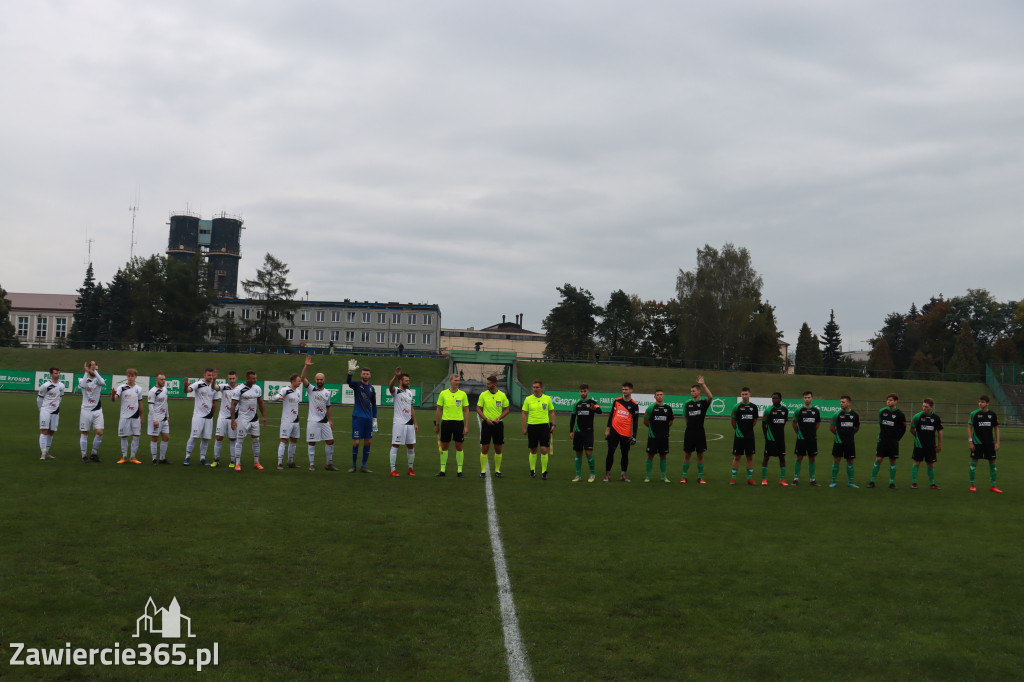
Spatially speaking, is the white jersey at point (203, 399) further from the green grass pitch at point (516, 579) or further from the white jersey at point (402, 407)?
the white jersey at point (402, 407)

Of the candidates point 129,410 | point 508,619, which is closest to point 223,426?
point 129,410

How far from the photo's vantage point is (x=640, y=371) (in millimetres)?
71062

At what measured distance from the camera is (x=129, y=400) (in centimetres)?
1603

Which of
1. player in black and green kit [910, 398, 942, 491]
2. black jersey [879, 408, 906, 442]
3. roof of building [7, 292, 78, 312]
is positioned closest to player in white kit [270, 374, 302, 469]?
black jersey [879, 408, 906, 442]

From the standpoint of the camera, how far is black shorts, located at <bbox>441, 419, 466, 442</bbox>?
15398 millimetres

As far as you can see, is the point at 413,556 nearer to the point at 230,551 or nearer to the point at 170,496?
the point at 230,551

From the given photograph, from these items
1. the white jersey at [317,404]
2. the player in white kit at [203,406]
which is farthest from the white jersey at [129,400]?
the white jersey at [317,404]

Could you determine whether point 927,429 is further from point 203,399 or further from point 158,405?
point 158,405

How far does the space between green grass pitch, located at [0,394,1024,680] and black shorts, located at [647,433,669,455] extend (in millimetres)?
1977

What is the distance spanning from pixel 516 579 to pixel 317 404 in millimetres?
9696

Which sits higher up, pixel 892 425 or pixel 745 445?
pixel 892 425

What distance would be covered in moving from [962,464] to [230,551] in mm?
22168

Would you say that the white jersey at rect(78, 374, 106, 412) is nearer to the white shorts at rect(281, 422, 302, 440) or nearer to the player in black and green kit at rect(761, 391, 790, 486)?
the white shorts at rect(281, 422, 302, 440)

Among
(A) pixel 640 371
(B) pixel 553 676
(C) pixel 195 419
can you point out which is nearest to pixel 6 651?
(B) pixel 553 676
